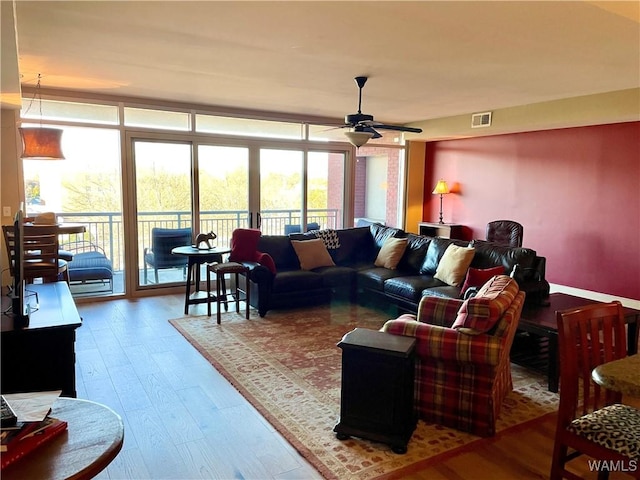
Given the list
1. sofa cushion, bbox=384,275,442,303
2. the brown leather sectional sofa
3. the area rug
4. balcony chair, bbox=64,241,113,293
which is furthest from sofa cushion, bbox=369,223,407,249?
balcony chair, bbox=64,241,113,293

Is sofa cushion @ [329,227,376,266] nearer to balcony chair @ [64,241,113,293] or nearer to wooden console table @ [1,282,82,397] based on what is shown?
balcony chair @ [64,241,113,293]

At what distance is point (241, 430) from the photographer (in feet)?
9.04

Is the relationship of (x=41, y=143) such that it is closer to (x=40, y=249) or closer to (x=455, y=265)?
(x=40, y=249)

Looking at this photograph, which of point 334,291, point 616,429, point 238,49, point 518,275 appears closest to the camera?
point 616,429

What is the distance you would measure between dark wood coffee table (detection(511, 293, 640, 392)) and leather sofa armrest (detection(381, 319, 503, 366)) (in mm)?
778

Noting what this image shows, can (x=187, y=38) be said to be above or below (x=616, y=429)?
above

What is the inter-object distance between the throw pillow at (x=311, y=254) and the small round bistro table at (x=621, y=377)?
13.8 feet

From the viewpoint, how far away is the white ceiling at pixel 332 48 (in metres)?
2.79

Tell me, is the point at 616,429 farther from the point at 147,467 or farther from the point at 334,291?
the point at 334,291

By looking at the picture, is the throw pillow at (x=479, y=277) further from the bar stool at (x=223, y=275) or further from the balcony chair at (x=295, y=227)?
the balcony chair at (x=295, y=227)

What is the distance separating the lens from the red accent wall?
227 inches

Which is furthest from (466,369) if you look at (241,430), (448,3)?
(448,3)

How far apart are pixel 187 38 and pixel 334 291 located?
3.23 m

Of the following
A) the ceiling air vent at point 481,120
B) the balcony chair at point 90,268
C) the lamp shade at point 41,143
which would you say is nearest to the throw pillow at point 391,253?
the ceiling air vent at point 481,120
